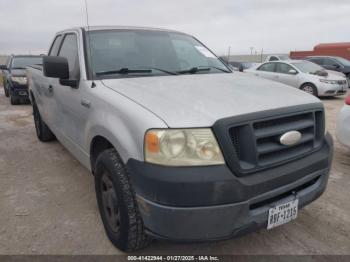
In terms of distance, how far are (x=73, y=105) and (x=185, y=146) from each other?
1.63m

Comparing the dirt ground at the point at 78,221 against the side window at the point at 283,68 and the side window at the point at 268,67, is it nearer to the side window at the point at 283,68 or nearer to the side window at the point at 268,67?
the side window at the point at 283,68

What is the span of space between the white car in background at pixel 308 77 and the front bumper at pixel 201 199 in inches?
401

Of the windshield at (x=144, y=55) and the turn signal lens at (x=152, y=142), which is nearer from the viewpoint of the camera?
the turn signal lens at (x=152, y=142)

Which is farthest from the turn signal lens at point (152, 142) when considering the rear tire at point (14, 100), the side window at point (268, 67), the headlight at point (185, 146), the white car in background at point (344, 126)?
the side window at point (268, 67)

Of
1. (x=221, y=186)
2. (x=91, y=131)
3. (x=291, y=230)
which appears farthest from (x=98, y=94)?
(x=291, y=230)

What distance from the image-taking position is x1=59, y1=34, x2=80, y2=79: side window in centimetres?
321

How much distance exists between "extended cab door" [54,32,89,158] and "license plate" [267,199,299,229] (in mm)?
1702

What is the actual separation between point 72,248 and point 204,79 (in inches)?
71.0

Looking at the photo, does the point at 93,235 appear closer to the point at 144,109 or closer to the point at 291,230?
the point at 144,109

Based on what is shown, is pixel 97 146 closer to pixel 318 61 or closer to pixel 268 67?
pixel 268 67

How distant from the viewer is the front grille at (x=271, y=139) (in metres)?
2.01

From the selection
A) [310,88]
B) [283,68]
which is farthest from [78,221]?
[283,68]

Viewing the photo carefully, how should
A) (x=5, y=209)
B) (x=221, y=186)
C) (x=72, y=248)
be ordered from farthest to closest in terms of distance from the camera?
1. (x=5, y=209)
2. (x=72, y=248)
3. (x=221, y=186)

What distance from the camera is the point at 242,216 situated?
2012 millimetres
